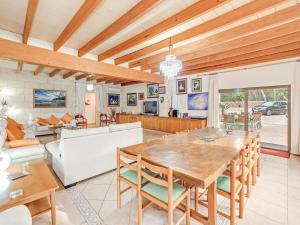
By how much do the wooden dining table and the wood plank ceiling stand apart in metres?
1.71

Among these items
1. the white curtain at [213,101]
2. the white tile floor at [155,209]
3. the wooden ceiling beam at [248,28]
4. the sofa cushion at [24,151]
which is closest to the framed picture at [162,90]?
the white curtain at [213,101]

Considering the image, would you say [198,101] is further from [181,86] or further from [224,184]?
[224,184]

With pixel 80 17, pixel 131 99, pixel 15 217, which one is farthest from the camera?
pixel 131 99

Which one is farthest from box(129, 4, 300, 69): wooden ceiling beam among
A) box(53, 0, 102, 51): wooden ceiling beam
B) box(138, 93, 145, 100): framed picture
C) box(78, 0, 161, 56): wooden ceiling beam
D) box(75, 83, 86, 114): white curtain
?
box(75, 83, 86, 114): white curtain

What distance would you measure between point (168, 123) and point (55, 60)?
436cm

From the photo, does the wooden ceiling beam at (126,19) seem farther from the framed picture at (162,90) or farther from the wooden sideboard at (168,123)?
the framed picture at (162,90)

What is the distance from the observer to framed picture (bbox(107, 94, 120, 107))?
886 centimetres

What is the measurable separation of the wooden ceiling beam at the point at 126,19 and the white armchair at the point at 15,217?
93.1 inches

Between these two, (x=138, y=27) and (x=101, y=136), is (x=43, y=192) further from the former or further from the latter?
(x=138, y=27)

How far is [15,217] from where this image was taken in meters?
1.12

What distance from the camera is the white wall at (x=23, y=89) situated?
18.9 feet

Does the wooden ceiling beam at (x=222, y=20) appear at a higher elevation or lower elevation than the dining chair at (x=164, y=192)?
higher

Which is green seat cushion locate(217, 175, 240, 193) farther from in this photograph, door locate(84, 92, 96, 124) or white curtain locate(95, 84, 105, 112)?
door locate(84, 92, 96, 124)

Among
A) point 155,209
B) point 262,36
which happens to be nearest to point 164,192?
point 155,209
